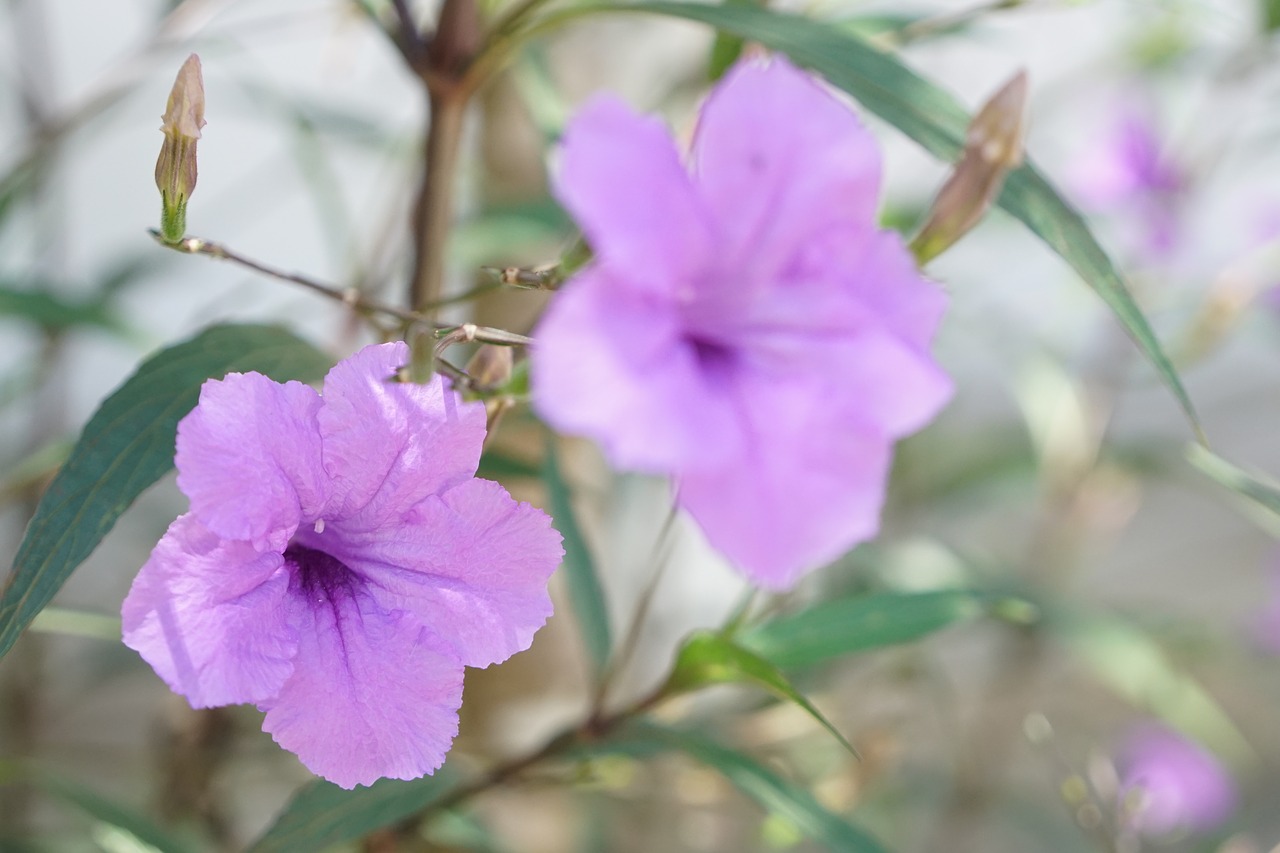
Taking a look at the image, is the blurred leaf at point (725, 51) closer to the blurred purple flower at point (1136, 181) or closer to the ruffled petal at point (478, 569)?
the ruffled petal at point (478, 569)

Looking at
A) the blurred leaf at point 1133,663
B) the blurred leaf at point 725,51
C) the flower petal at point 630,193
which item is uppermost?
the flower petal at point 630,193

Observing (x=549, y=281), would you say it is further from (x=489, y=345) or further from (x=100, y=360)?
(x=100, y=360)

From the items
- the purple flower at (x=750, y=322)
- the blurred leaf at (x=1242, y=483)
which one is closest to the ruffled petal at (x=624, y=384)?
the purple flower at (x=750, y=322)

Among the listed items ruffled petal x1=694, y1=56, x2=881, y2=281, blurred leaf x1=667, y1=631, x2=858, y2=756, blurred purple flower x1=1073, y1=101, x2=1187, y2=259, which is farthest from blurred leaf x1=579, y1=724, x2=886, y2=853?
blurred purple flower x1=1073, y1=101, x2=1187, y2=259

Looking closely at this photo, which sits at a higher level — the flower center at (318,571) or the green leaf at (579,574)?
the flower center at (318,571)

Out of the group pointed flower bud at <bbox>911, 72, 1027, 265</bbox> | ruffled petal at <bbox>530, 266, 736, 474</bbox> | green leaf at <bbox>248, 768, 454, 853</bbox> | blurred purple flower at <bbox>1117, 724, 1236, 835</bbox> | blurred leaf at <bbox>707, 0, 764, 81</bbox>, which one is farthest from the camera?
blurred purple flower at <bbox>1117, 724, 1236, 835</bbox>

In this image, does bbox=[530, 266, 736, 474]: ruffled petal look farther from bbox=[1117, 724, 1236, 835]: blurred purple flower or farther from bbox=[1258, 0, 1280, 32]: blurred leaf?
bbox=[1117, 724, 1236, 835]: blurred purple flower

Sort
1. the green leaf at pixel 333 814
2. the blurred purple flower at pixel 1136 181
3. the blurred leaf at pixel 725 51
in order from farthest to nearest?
the blurred purple flower at pixel 1136 181 < the blurred leaf at pixel 725 51 < the green leaf at pixel 333 814

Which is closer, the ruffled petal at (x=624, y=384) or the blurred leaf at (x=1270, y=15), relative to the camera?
the ruffled petal at (x=624, y=384)
